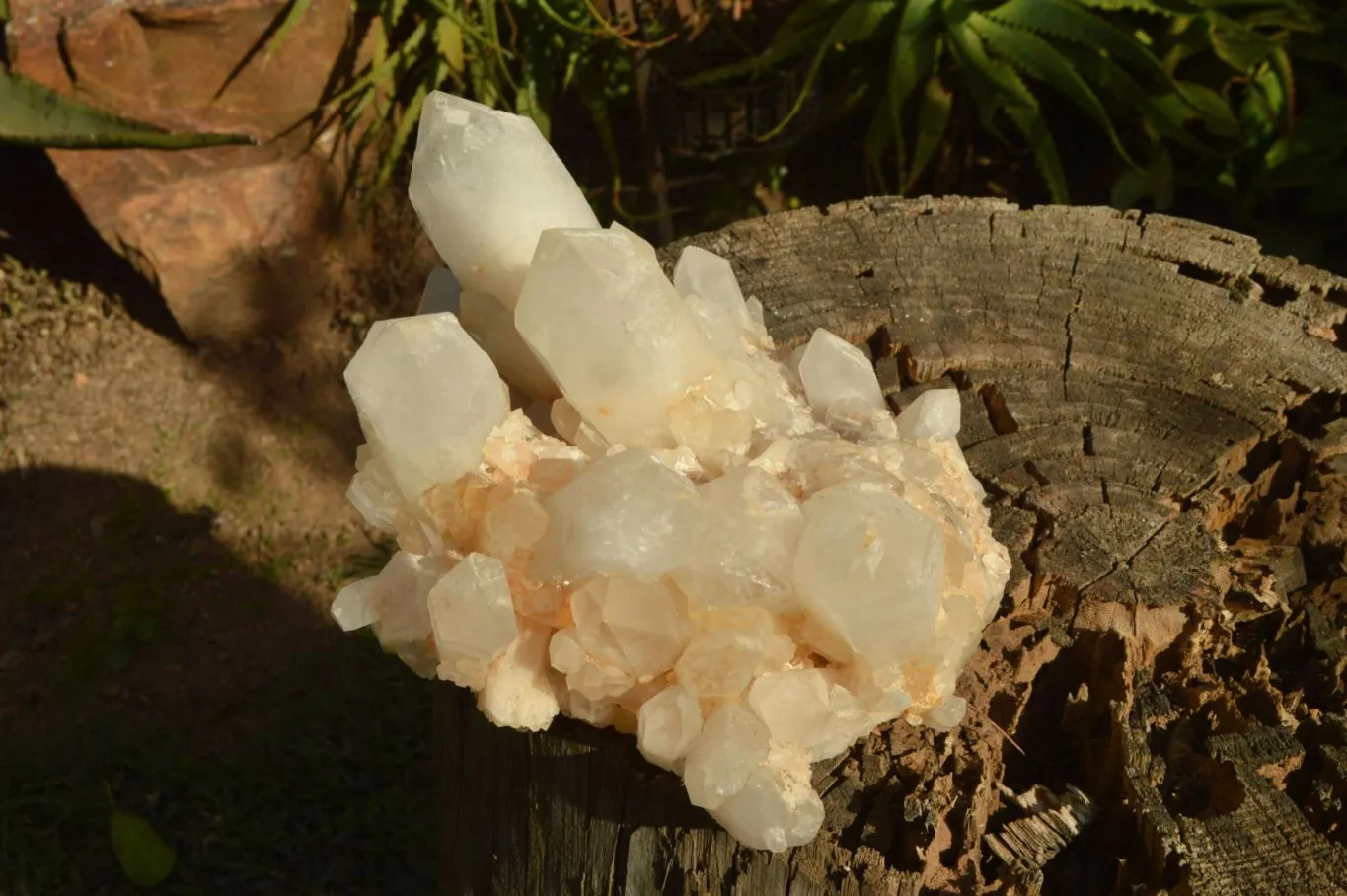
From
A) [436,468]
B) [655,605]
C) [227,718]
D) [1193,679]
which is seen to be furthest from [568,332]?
[227,718]

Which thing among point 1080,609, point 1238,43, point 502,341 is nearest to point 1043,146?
point 1238,43

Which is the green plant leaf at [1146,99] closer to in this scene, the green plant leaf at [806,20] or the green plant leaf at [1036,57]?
the green plant leaf at [1036,57]

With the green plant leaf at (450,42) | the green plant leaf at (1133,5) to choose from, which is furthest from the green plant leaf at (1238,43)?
the green plant leaf at (450,42)

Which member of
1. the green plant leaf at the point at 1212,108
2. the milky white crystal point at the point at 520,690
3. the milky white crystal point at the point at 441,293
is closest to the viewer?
the milky white crystal point at the point at 520,690

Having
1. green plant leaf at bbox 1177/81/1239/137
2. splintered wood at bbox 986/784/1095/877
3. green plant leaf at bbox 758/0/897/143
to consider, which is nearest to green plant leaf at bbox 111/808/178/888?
splintered wood at bbox 986/784/1095/877

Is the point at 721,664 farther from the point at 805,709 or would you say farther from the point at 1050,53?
the point at 1050,53

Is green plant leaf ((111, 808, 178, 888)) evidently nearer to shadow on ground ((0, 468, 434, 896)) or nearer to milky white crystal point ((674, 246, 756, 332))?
shadow on ground ((0, 468, 434, 896))
